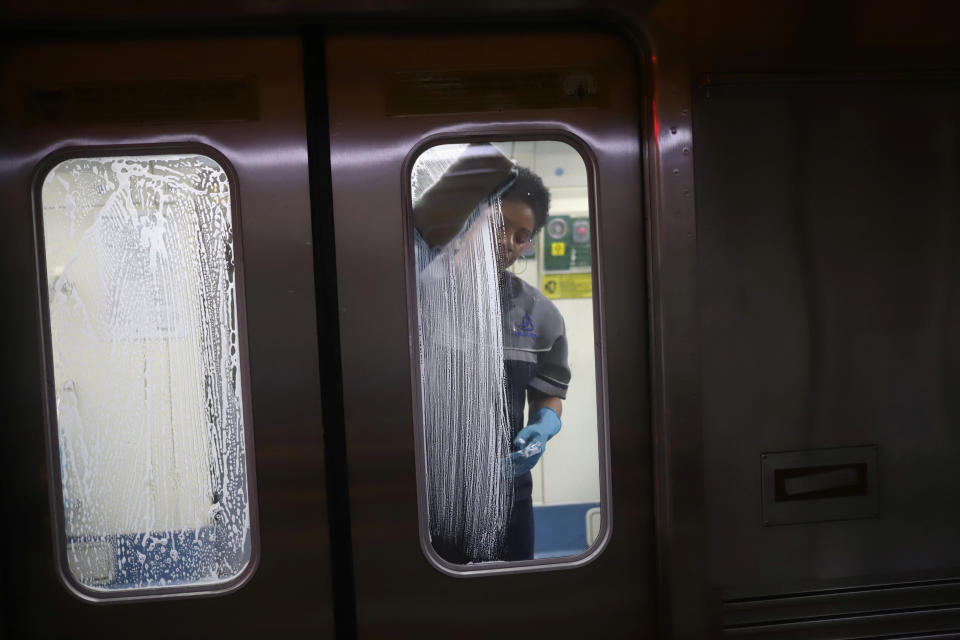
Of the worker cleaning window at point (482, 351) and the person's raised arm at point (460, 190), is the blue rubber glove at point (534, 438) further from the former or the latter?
the person's raised arm at point (460, 190)

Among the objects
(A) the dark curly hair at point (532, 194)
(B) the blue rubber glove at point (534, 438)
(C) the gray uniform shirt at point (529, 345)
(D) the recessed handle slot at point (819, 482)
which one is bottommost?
(D) the recessed handle slot at point (819, 482)

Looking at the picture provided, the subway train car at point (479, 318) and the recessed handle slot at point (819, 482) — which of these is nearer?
the subway train car at point (479, 318)

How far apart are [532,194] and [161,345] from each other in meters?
1.00

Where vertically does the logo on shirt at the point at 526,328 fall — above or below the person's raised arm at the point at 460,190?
below

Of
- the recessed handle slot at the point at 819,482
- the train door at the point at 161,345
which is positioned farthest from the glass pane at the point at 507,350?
the recessed handle slot at the point at 819,482

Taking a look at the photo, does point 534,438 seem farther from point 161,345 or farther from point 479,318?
point 161,345

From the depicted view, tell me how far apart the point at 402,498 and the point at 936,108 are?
173cm

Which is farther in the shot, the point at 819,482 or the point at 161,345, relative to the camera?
the point at 819,482

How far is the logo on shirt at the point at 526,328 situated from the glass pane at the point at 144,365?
27.7 inches

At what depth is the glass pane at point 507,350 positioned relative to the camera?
172 centimetres

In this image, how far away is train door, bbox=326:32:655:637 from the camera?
5.54 feet

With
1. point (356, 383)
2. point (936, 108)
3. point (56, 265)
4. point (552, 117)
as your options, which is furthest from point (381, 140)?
point (936, 108)

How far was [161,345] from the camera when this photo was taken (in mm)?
1663

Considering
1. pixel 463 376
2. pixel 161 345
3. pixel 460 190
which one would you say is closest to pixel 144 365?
pixel 161 345
